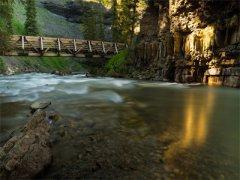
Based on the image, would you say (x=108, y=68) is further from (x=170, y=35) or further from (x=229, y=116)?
(x=229, y=116)

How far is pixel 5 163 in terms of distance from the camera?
16.8 ft

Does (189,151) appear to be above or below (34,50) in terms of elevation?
below

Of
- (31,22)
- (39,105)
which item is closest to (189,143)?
(39,105)

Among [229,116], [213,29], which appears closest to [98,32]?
[213,29]

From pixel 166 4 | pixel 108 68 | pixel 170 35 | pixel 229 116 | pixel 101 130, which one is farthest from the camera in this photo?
pixel 108 68

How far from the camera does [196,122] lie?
8.74 meters

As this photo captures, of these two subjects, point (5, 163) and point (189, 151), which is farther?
point (189, 151)

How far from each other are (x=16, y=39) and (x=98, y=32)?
2475 cm

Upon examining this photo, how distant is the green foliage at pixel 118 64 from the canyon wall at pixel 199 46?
388cm

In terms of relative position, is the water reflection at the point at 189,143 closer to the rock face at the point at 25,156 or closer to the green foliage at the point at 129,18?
the rock face at the point at 25,156

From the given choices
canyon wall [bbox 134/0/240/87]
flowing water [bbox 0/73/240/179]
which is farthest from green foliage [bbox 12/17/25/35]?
flowing water [bbox 0/73/240/179]

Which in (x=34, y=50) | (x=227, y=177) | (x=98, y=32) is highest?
(x=98, y=32)

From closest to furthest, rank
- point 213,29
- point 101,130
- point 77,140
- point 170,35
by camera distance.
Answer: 1. point 77,140
2. point 101,130
3. point 213,29
4. point 170,35

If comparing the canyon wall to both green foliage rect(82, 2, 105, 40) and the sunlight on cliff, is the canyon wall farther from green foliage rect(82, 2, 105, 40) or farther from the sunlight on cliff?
green foliage rect(82, 2, 105, 40)
